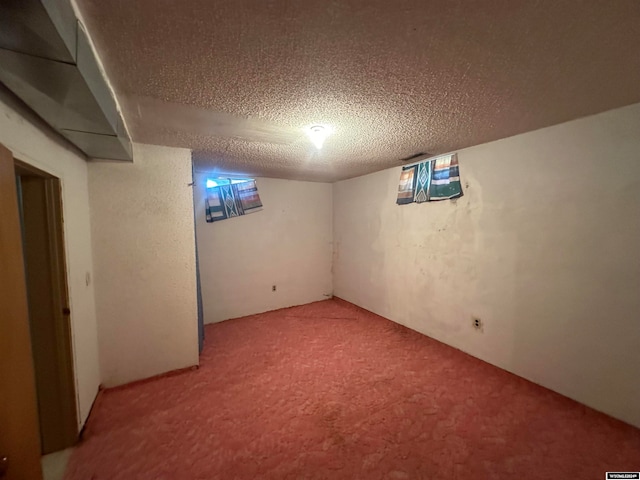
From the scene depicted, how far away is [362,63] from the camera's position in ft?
3.77

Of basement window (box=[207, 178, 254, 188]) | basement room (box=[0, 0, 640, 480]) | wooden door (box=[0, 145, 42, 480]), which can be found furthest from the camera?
basement window (box=[207, 178, 254, 188])

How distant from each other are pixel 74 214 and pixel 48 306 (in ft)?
2.06

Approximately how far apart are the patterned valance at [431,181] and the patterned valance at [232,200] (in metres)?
2.09

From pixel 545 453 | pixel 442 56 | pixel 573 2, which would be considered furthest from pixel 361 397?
pixel 573 2

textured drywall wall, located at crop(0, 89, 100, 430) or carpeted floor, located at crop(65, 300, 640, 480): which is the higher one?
textured drywall wall, located at crop(0, 89, 100, 430)

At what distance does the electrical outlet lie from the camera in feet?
8.17

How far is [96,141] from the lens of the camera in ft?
5.39

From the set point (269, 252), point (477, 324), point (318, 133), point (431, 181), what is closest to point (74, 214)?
point (318, 133)

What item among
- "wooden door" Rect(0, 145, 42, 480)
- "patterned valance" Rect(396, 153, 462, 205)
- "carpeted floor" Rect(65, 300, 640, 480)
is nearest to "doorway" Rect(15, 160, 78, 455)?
"carpeted floor" Rect(65, 300, 640, 480)

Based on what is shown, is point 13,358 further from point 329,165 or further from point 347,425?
point 329,165

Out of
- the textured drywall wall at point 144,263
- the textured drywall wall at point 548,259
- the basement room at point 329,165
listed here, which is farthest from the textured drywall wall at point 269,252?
the textured drywall wall at point 548,259

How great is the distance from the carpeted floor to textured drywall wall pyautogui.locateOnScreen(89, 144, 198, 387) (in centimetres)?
26

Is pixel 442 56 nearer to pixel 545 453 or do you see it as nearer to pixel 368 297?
pixel 545 453

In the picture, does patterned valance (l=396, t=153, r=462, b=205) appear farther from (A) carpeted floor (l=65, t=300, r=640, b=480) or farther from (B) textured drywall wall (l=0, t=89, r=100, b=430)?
(B) textured drywall wall (l=0, t=89, r=100, b=430)
